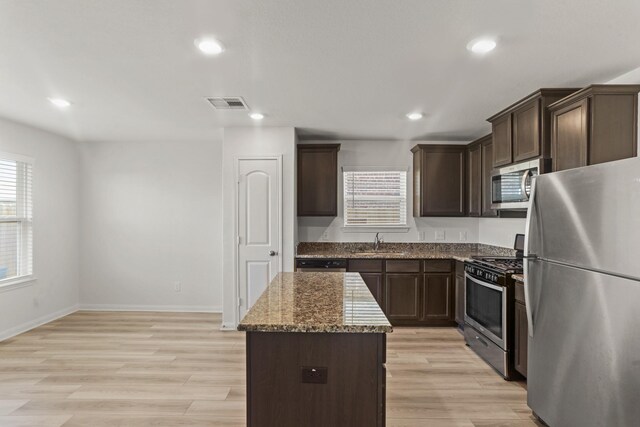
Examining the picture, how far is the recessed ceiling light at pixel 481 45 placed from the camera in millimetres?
2197

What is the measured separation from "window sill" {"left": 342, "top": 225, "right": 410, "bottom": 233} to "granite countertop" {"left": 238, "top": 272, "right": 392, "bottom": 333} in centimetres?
233

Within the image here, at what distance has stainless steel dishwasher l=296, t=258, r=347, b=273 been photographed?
4.53 meters

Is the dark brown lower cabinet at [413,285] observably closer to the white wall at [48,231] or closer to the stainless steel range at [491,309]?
the stainless steel range at [491,309]

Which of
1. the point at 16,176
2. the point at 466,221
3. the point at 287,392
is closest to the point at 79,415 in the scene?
the point at 287,392

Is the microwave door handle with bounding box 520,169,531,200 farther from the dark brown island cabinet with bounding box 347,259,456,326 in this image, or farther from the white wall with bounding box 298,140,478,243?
the white wall with bounding box 298,140,478,243

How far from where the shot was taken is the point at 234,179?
4.48 metres

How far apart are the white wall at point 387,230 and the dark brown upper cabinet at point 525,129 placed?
5.08 ft

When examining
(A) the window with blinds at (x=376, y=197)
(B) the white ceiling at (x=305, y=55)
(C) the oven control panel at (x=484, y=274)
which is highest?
(B) the white ceiling at (x=305, y=55)

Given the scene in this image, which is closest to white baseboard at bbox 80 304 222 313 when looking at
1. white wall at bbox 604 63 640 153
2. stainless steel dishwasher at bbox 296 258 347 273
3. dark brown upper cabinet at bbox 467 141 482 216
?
stainless steel dishwasher at bbox 296 258 347 273

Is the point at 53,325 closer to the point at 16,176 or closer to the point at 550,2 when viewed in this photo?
the point at 16,176

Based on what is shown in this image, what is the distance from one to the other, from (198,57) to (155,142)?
327 cm

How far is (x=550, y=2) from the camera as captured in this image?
1.81 meters

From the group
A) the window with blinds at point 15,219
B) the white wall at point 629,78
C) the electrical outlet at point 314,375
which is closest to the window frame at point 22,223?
the window with blinds at point 15,219

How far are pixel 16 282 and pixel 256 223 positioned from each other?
2867 mm
